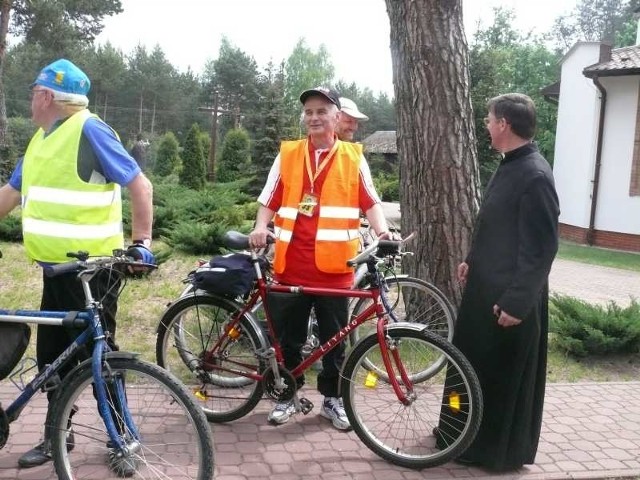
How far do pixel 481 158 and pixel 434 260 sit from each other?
1981 centimetres

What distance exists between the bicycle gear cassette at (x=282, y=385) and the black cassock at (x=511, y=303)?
0.92 m

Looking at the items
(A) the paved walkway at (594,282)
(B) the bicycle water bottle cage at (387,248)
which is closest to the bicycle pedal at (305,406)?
(B) the bicycle water bottle cage at (387,248)

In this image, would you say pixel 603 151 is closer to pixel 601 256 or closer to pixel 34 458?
pixel 601 256

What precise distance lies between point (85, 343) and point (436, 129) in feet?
11.5

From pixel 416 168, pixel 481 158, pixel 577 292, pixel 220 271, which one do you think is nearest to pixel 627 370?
pixel 416 168

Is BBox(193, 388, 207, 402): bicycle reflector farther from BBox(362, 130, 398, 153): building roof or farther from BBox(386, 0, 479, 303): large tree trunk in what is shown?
BBox(362, 130, 398, 153): building roof

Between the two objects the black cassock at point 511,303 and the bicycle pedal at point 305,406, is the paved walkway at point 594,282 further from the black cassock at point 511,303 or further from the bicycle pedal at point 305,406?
the bicycle pedal at point 305,406

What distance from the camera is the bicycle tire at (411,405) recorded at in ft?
11.6

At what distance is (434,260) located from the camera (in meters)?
5.80

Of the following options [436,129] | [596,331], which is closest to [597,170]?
[596,331]

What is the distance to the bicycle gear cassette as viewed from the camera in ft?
13.3

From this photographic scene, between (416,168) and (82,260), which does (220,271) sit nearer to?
(82,260)

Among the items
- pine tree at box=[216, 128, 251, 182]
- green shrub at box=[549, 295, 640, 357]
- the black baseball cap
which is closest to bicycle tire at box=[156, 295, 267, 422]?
the black baseball cap

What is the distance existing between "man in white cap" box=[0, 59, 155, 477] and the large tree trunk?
289 cm
